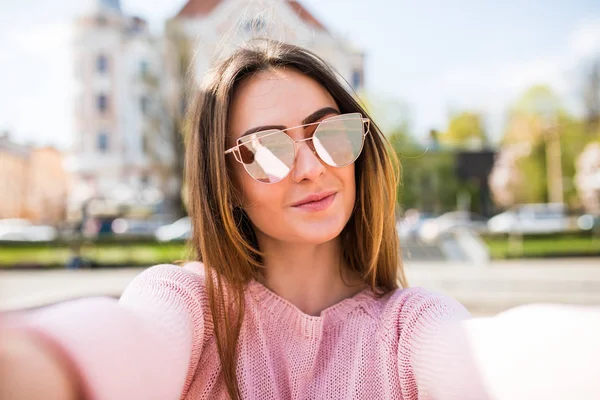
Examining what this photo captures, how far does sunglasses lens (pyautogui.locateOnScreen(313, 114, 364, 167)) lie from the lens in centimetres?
157

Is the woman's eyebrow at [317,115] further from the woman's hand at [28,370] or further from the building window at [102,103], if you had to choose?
the building window at [102,103]

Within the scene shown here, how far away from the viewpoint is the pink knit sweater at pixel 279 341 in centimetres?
106

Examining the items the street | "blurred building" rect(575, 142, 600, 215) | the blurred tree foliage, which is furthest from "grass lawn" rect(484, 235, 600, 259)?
the blurred tree foliage

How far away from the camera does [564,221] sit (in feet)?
93.8

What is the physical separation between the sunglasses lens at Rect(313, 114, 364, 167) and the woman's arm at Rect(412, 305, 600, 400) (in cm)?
61

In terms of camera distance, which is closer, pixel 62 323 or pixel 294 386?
pixel 62 323

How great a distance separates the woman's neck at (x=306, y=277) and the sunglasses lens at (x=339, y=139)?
0.30m

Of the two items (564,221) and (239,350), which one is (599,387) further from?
(564,221)

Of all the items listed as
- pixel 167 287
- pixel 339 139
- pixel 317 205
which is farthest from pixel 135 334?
pixel 339 139

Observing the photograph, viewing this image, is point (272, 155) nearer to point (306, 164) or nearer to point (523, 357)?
point (306, 164)

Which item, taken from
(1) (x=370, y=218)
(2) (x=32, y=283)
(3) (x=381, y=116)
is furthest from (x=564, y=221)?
(1) (x=370, y=218)

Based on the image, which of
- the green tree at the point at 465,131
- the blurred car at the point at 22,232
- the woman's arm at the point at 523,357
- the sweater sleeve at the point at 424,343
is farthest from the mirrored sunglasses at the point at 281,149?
the green tree at the point at 465,131

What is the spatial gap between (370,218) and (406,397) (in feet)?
1.99

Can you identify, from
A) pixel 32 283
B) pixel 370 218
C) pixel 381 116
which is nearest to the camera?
pixel 370 218
